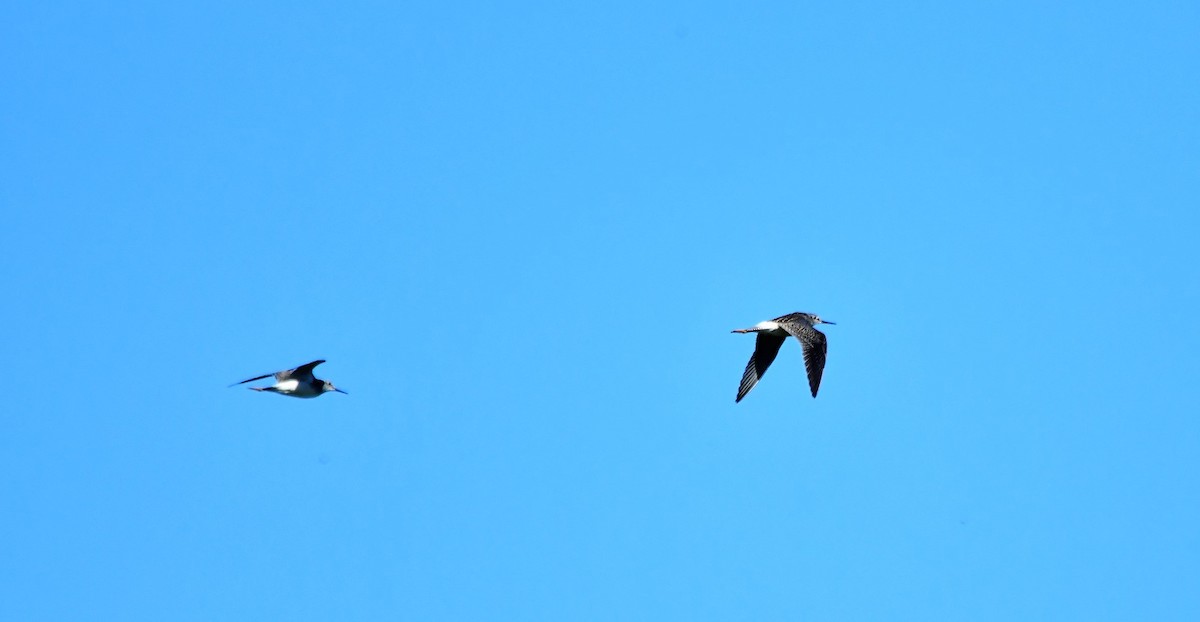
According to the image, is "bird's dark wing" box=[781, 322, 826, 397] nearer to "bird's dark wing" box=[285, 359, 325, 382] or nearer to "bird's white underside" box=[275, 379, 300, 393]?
"bird's dark wing" box=[285, 359, 325, 382]

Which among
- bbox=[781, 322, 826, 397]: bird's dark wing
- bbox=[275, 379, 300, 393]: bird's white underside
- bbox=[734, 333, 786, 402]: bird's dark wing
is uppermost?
bbox=[275, 379, 300, 393]: bird's white underside

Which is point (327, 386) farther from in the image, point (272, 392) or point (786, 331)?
point (786, 331)

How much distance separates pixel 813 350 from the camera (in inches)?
1459

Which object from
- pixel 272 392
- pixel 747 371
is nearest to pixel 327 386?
pixel 272 392

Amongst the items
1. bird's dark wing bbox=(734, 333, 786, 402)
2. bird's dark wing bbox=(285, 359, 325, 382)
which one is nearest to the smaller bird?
bird's dark wing bbox=(285, 359, 325, 382)

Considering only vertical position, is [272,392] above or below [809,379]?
above

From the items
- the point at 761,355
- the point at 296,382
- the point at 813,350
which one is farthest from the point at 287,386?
the point at 813,350

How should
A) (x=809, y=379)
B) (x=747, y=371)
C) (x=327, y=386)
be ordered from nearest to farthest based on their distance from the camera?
(x=809, y=379)
(x=747, y=371)
(x=327, y=386)

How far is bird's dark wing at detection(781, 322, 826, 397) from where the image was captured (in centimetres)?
3666

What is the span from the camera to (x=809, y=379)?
120ft

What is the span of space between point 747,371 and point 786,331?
172 centimetres

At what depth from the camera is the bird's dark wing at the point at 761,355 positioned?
1550 inches

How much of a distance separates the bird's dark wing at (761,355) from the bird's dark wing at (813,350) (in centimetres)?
155

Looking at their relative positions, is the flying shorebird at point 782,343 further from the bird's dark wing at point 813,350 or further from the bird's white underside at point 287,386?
the bird's white underside at point 287,386
